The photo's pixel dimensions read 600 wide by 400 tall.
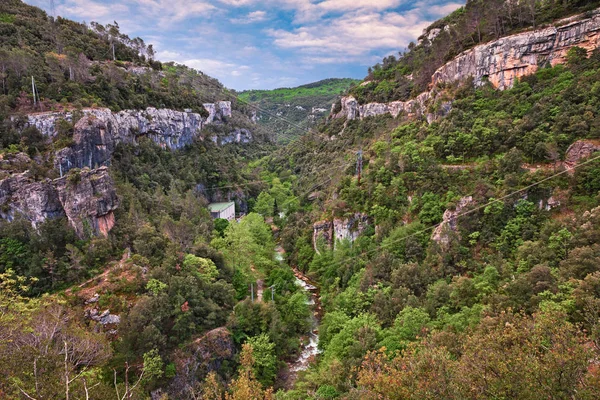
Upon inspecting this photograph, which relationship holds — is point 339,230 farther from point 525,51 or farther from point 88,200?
point 525,51

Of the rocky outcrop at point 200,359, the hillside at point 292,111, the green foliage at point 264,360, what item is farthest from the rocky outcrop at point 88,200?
the hillside at point 292,111

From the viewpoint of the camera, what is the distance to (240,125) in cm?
11531

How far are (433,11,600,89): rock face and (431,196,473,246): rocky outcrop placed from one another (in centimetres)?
1910

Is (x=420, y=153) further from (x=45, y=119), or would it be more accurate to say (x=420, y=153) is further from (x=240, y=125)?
(x=240, y=125)

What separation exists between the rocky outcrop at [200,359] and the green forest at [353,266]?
135 mm

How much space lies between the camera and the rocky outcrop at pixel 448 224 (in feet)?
102

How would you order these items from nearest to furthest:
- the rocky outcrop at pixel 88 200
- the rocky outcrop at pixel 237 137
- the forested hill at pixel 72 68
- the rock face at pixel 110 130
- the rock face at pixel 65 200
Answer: the rock face at pixel 65 200, the rocky outcrop at pixel 88 200, the rock face at pixel 110 130, the forested hill at pixel 72 68, the rocky outcrop at pixel 237 137

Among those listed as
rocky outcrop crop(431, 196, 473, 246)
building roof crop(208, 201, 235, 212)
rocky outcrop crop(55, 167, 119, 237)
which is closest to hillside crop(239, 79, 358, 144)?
building roof crop(208, 201, 235, 212)

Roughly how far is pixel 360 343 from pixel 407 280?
7325 mm

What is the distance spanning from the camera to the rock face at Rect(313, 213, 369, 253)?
41.7 metres

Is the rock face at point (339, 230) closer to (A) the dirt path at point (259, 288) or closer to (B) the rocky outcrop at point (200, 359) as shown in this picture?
(A) the dirt path at point (259, 288)

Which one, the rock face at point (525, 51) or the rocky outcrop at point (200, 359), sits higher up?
the rock face at point (525, 51)

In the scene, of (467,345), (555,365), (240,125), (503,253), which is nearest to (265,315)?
(503,253)

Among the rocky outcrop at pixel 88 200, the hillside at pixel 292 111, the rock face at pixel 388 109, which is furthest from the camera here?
the hillside at pixel 292 111
